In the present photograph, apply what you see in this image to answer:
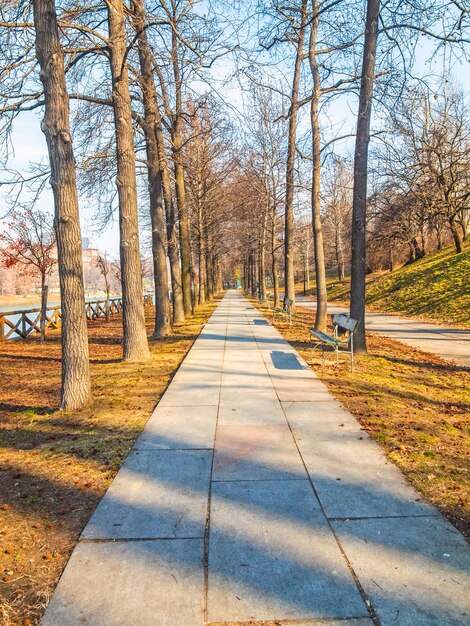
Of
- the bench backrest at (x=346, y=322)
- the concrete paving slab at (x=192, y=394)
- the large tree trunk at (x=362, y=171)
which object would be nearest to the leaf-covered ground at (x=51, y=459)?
the concrete paving slab at (x=192, y=394)

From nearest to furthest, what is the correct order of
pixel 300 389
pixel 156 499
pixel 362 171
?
pixel 156 499 < pixel 300 389 < pixel 362 171

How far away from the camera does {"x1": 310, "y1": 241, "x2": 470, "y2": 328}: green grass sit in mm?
19141

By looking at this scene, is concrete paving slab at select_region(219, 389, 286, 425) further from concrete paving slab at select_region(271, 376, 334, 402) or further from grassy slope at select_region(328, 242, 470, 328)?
grassy slope at select_region(328, 242, 470, 328)

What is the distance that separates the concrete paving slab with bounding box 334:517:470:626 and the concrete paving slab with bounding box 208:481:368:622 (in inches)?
4.8

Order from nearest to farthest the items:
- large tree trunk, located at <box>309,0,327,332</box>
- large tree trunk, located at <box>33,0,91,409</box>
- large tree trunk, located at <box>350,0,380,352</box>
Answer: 1. large tree trunk, located at <box>33,0,91,409</box>
2. large tree trunk, located at <box>350,0,380,352</box>
3. large tree trunk, located at <box>309,0,327,332</box>

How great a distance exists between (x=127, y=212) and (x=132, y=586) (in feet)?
24.8

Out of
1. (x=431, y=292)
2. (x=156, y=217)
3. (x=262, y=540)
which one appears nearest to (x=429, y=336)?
(x=156, y=217)

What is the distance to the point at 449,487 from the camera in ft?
11.8

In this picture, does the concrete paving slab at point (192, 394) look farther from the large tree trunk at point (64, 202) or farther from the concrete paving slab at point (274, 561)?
the concrete paving slab at point (274, 561)

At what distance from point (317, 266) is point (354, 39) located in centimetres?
585

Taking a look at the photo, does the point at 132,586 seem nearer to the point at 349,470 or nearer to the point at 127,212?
the point at 349,470

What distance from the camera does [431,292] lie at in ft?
76.4

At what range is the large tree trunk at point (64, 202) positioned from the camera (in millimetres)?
5566

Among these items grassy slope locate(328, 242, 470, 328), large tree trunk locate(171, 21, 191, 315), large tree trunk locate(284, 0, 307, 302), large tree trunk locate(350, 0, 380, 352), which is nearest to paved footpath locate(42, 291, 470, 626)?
large tree trunk locate(350, 0, 380, 352)
